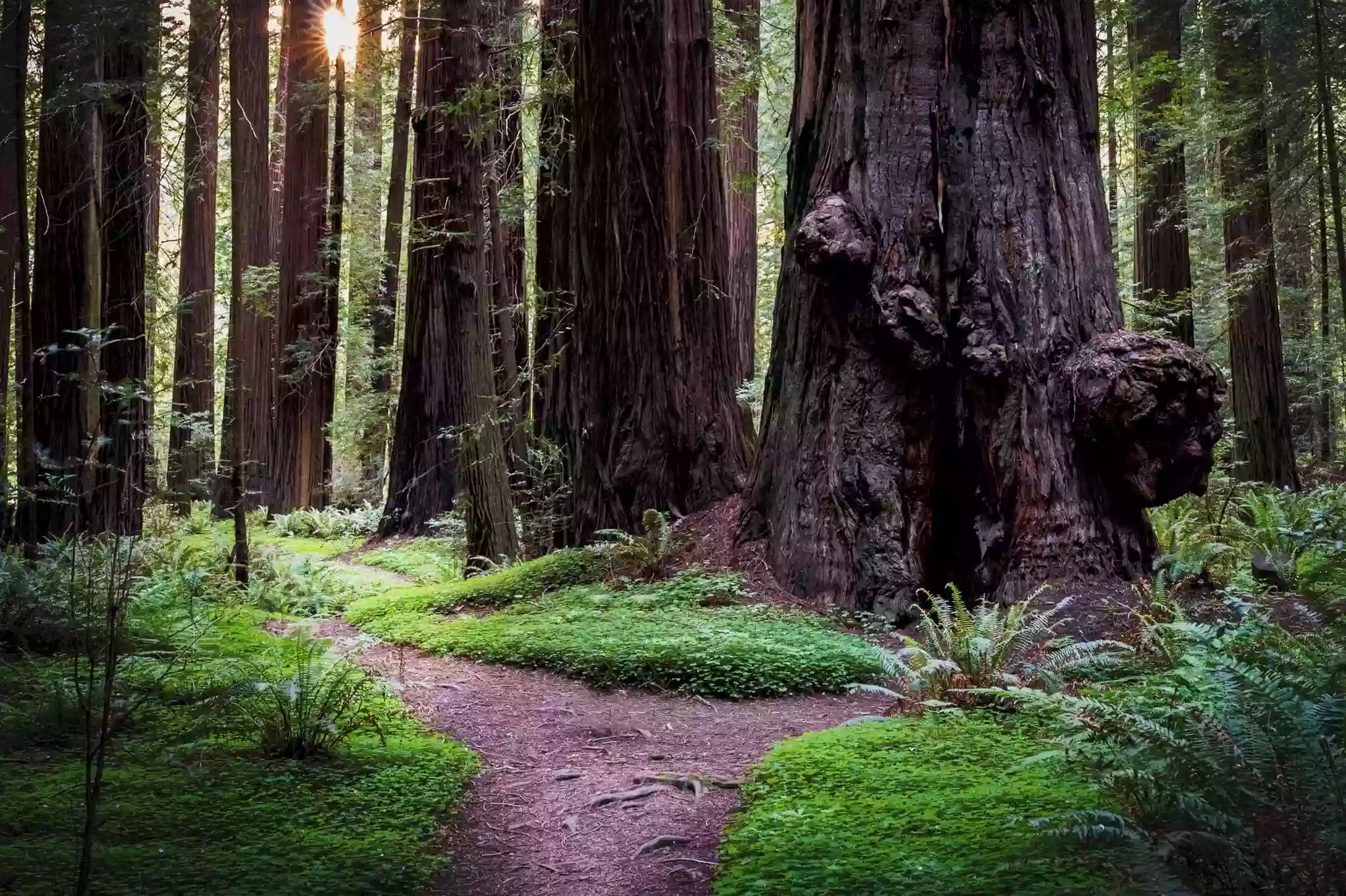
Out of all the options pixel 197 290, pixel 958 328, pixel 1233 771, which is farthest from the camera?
pixel 197 290

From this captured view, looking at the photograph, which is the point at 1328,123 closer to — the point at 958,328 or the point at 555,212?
the point at 958,328

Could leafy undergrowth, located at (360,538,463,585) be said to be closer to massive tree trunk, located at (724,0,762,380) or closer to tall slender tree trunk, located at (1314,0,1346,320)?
massive tree trunk, located at (724,0,762,380)

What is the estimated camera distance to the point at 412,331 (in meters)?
13.6

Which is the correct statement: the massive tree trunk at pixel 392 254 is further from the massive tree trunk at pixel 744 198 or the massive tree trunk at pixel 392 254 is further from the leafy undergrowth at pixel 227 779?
the leafy undergrowth at pixel 227 779

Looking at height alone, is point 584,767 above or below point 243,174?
below

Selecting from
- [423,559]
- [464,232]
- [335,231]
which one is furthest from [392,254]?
[464,232]

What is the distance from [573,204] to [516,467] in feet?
11.8

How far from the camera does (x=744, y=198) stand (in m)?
15.1

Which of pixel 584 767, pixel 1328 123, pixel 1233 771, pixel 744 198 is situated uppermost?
pixel 744 198

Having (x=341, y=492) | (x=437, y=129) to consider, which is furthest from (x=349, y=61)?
(x=437, y=129)

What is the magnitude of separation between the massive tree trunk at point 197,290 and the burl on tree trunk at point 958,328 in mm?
5094

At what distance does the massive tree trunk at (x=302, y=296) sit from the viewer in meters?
17.7

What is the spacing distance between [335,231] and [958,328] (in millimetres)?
15370

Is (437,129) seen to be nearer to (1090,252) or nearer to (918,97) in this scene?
(918,97)
